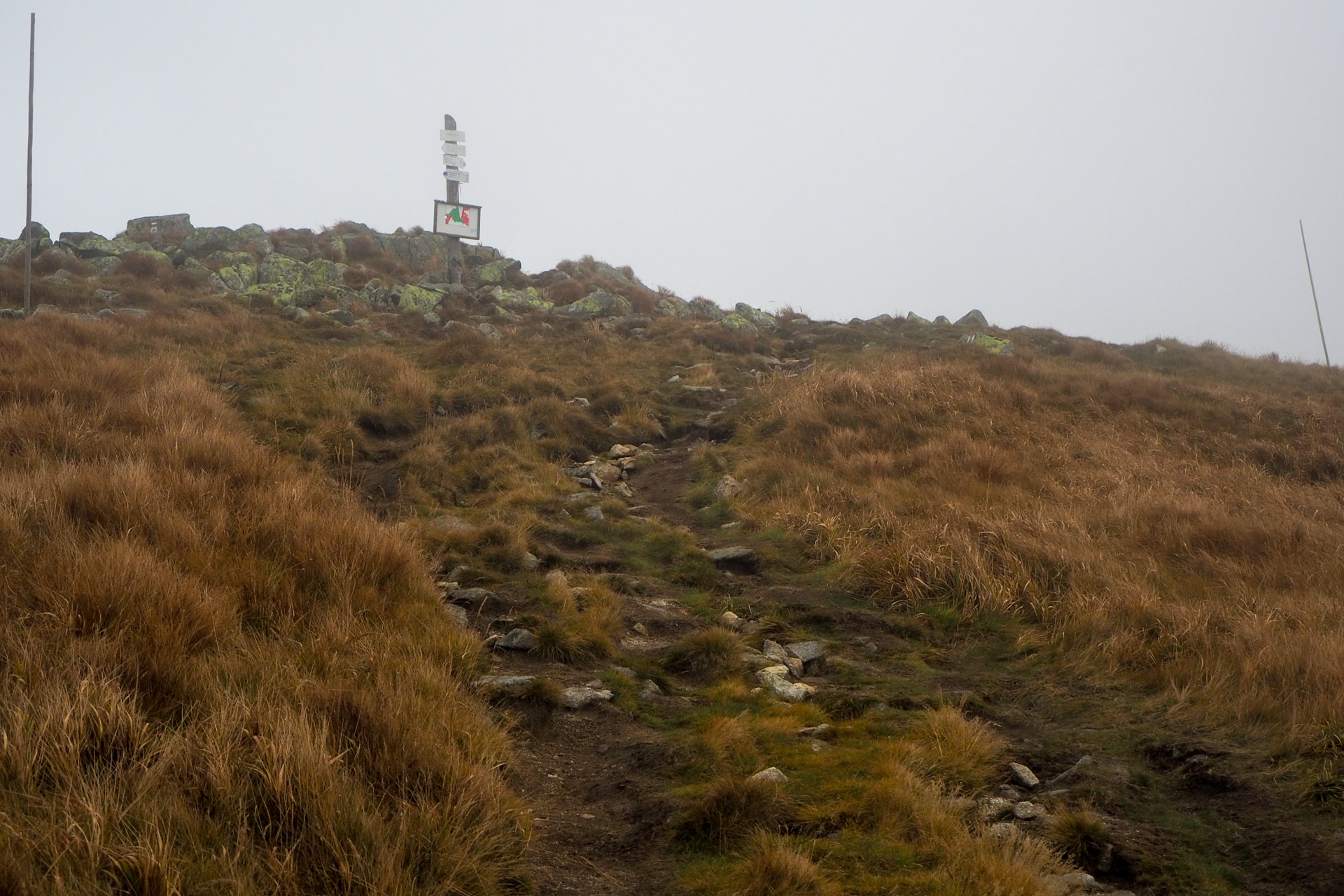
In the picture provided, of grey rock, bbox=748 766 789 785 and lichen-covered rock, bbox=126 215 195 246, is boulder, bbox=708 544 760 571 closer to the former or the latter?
grey rock, bbox=748 766 789 785

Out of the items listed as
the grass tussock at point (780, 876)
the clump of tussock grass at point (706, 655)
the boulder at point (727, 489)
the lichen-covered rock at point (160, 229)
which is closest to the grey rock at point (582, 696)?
the clump of tussock grass at point (706, 655)

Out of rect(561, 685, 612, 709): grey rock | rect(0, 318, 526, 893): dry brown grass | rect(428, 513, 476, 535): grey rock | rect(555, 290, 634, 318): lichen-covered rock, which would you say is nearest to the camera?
rect(0, 318, 526, 893): dry brown grass

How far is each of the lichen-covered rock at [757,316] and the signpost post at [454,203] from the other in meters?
7.98

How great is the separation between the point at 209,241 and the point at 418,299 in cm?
902

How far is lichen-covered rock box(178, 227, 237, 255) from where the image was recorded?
25188mm

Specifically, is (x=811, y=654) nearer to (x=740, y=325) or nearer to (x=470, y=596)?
(x=470, y=596)

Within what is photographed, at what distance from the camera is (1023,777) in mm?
4172

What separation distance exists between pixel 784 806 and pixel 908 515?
17.0 feet

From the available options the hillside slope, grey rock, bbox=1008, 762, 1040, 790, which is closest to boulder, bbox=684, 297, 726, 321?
the hillside slope

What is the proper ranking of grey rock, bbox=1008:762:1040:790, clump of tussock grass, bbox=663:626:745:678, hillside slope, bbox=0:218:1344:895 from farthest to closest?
1. clump of tussock grass, bbox=663:626:745:678
2. grey rock, bbox=1008:762:1040:790
3. hillside slope, bbox=0:218:1344:895

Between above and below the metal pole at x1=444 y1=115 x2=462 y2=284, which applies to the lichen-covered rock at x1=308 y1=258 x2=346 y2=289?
below

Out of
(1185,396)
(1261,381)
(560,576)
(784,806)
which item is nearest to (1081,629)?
(784,806)

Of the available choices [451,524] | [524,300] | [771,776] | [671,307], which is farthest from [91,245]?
[771,776]

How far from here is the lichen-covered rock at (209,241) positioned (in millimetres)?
25188
